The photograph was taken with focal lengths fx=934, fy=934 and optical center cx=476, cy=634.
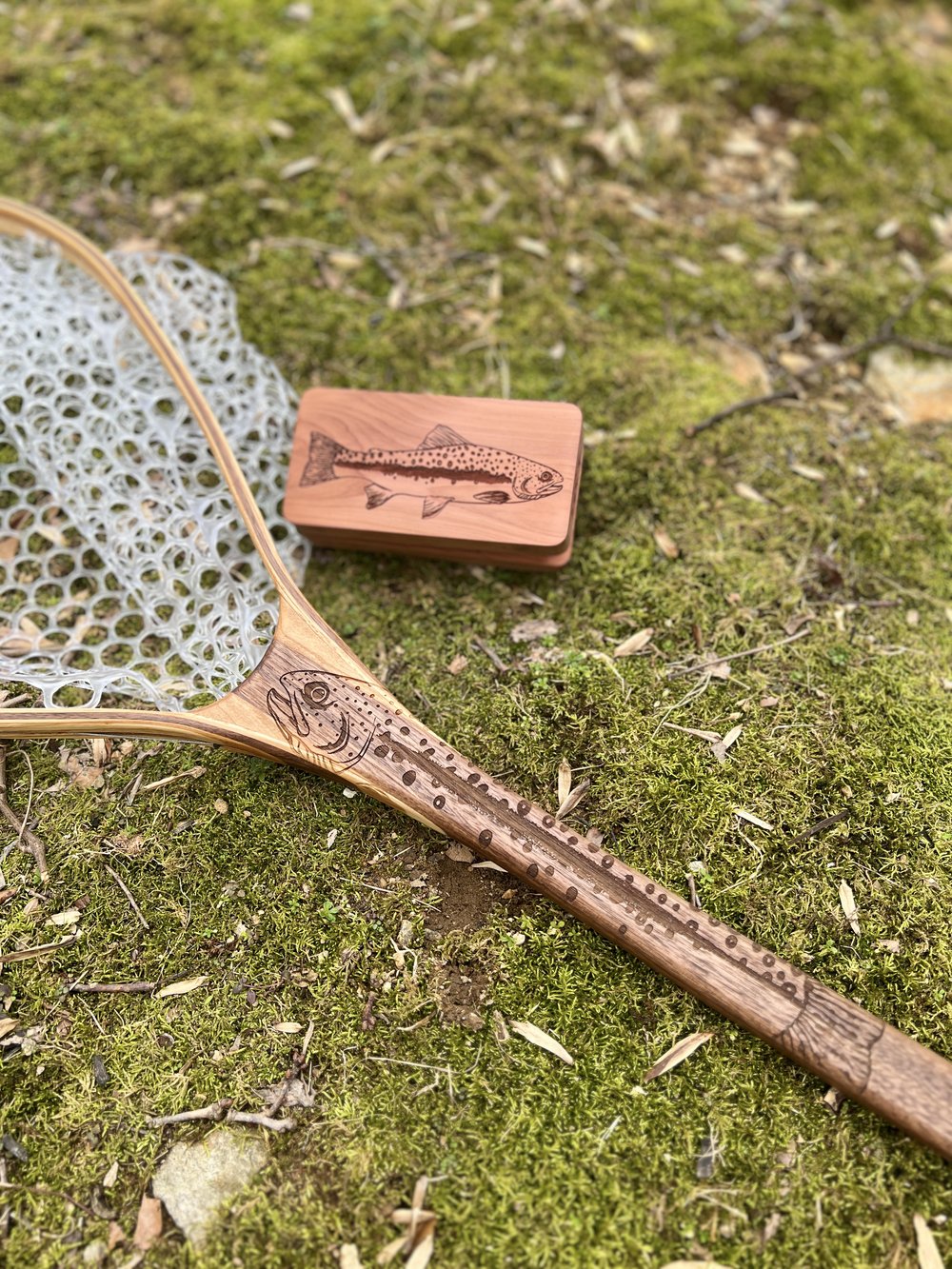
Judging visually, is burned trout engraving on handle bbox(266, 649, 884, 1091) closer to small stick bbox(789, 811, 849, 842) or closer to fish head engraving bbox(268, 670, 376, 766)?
fish head engraving bbox(268, 670, 376, 766)

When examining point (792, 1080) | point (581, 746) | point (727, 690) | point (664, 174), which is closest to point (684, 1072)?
point (792, 1080)

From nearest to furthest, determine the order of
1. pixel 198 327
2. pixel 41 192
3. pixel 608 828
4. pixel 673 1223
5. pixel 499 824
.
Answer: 1. pixel 673 1223
2. pixel 499 824
3. pixel 608 828
4. pixel 198 327
5. pixel 41 192

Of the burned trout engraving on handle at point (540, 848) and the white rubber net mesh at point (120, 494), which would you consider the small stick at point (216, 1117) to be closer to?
the burned trout engraving on handle at point (540, 848)

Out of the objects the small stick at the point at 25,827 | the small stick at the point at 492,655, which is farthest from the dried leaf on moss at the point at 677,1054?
the small stick at the point at 25,827

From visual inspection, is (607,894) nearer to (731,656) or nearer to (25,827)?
(731,656)

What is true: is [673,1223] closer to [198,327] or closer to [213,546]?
[213,546]

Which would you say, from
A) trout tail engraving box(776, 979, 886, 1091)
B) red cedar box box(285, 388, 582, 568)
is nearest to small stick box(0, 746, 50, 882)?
red cedar box box(285, 388, 582, 568)

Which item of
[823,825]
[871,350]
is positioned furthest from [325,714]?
[871,350]
